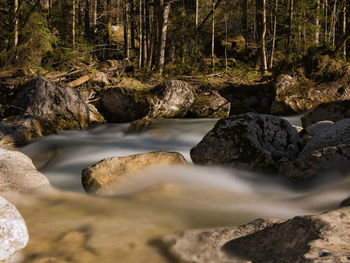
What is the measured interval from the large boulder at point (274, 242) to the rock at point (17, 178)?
201 centimetres

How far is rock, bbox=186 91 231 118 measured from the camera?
35.4 ft

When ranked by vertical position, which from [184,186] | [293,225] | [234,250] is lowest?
[184,186]

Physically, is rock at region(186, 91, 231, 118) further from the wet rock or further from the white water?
the wet rock

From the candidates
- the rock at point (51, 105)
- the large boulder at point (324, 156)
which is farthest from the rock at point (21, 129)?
the large boulder at point (324, 156)

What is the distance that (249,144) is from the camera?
4.45m

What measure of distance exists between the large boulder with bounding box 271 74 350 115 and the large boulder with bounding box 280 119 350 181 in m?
5.91

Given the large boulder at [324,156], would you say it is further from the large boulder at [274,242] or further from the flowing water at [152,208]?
the large boulder at [274,242]

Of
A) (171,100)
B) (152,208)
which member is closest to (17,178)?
(152,208)

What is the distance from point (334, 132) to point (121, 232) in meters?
3.33

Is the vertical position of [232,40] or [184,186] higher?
[232,40]

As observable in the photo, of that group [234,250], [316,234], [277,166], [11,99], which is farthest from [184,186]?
[11,99]

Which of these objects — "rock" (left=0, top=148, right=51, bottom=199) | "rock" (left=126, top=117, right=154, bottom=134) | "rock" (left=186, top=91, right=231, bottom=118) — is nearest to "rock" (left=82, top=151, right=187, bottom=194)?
"rock" (left=0, top=148, right=51, bottom=199)

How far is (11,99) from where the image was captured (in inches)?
389

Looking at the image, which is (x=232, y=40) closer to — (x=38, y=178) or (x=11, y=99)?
(x=11, y=99)
